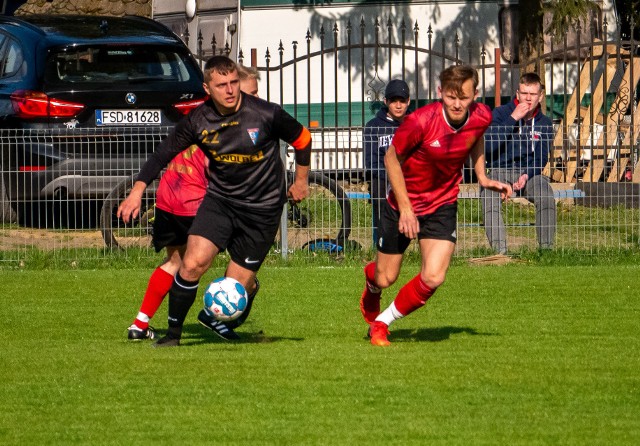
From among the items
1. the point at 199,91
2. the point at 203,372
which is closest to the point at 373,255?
the point at 199,91

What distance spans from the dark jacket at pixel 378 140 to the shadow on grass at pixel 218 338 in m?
4.30

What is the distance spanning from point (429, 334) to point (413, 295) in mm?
781

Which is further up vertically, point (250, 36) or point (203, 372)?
point (250, 36)

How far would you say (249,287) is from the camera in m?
Answer: 9.47

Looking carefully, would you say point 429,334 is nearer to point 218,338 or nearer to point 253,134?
point 218,338

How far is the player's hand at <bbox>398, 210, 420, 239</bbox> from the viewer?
8.73 meters

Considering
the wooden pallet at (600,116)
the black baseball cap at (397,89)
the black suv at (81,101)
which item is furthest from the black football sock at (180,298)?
the wooden pallet at (600,116)

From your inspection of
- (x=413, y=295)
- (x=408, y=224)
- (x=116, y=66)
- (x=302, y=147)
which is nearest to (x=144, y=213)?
(x=116, y=66)

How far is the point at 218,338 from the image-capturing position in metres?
9.88

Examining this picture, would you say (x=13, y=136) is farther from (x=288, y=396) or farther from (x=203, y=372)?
(x=288, y=396)

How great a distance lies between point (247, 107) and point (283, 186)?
65cm

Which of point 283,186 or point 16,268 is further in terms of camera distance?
point 16,268

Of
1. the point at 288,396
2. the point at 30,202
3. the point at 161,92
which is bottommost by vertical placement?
the point at 288,396

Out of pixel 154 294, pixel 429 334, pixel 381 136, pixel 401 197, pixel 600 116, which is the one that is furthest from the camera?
pixel 600 116
